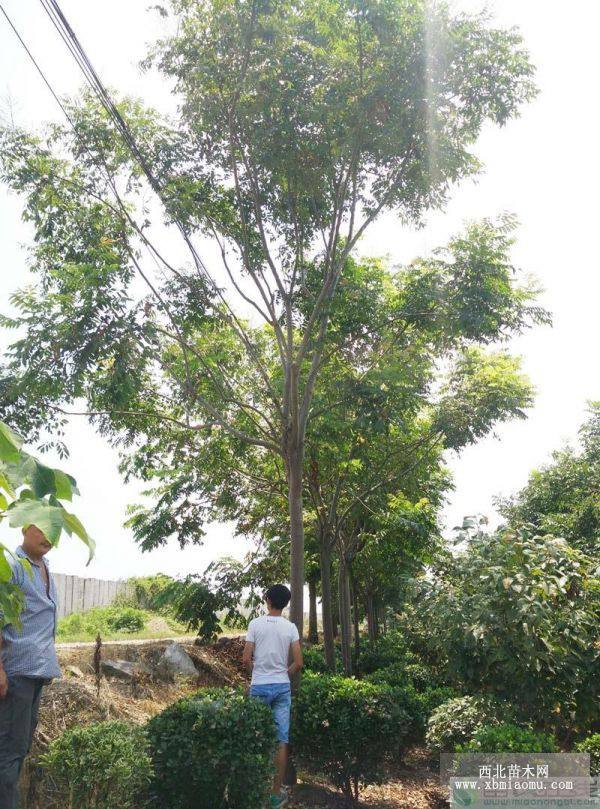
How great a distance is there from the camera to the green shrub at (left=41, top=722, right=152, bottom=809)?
4734 millimetres

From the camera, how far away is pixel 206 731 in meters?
5.71

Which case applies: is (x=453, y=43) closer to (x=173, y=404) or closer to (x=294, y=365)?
(x=294, y=365)

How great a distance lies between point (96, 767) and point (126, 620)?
15478mm

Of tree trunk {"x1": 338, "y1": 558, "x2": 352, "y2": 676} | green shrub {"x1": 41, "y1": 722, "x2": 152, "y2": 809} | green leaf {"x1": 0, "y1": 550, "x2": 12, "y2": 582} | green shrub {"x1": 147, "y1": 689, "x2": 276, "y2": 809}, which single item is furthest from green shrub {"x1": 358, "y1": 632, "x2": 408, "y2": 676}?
green leaf {"x1": 0, "y1": 550, "x2": 12, "y2": 582}

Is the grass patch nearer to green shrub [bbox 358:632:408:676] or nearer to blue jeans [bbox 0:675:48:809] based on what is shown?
green shrub [bbox 358:632:408:676]

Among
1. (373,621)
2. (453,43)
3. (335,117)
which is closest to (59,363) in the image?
(335,117)

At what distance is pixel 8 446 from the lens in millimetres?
1694

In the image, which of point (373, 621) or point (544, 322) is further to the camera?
point (373, 621)

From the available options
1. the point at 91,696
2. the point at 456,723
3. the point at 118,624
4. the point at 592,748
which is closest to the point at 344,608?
the point at 118,624

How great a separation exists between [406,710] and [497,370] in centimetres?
632

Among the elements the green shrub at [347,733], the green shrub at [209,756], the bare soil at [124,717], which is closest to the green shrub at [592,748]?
the green shrub at [347,733]

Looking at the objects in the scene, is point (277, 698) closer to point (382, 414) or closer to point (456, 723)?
point (456, 723)

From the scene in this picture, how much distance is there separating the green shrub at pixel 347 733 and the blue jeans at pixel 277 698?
1047 mm

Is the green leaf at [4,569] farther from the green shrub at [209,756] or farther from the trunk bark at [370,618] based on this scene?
the trunk bark at [370,618]
